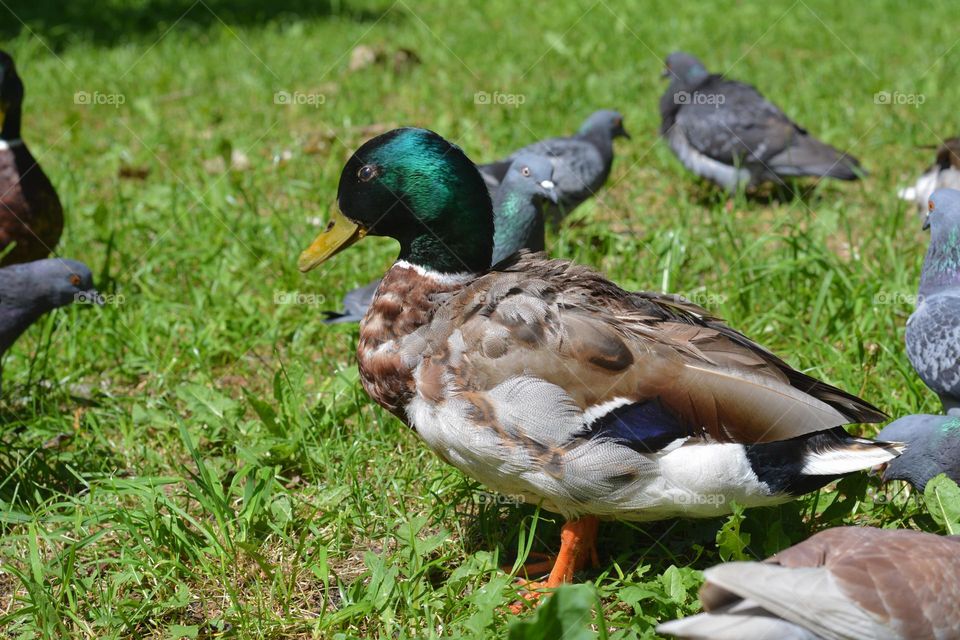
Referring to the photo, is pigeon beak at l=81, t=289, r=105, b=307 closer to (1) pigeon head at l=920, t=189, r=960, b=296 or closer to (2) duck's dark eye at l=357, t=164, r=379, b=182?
(2) duck's dark eye at l=357, t=164, r=379, b=182

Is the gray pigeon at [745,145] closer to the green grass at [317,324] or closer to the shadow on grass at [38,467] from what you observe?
the green grass at [317,324]

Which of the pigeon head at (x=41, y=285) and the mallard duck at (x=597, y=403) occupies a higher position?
the mallard duck at (x=597, y=403)

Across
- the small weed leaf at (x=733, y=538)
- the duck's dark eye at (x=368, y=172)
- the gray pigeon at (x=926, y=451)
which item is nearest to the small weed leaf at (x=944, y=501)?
the gray pigeon at (x=926, y=451)

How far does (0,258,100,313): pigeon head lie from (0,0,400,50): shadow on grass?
585 centimetres

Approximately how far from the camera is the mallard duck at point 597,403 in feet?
8.00

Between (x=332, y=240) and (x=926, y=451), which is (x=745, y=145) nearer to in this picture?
(x=926, y=451)

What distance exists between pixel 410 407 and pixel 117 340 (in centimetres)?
192

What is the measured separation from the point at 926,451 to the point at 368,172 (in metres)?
1.77

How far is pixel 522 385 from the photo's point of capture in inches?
97.3

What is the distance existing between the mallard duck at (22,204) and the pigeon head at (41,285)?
2.18ft

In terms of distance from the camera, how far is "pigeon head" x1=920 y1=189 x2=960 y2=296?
130 inches

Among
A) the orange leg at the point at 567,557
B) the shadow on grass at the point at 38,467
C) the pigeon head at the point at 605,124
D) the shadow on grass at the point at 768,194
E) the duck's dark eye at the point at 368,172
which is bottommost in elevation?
the shadow on grass at the point at 38,467

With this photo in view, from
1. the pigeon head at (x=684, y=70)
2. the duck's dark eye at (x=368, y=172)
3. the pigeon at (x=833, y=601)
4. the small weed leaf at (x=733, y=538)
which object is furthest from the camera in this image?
the pigeon head at (x=684, y=70)

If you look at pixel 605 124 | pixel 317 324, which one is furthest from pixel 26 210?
pixel 605 124
